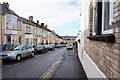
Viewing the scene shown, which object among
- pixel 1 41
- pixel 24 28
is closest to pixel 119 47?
pixel 1 41

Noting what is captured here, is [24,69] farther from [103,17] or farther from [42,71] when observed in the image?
[103,17]

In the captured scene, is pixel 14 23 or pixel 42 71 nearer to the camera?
pixel 42 71

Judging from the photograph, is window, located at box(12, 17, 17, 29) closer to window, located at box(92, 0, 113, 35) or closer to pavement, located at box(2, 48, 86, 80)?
pavement, located at box(2, 48, 86, 80)

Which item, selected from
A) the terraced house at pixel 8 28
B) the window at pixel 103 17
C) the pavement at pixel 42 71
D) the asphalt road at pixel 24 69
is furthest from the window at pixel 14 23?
the window at pixel 103 17

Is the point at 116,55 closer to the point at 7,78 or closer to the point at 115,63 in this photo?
the point at 115,63

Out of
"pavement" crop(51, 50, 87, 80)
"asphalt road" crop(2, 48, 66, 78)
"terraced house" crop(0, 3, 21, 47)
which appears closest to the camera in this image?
"pavement" crop(51, 50, 87, 80)

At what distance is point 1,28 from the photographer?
1733 cm

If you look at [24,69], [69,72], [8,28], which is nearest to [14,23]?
[8,28]

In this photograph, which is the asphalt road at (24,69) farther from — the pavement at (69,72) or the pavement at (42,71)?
the pavement at (69,72)

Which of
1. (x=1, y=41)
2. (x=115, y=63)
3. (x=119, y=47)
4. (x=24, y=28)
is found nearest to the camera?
(x=119, y=47)

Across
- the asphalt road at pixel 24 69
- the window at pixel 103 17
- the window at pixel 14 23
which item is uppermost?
the window at pixel 14 23

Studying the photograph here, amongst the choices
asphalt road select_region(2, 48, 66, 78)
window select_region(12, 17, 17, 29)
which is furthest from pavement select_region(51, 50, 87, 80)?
window select_region(12, 17, 17, 29)

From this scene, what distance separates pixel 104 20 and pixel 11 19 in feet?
63.1

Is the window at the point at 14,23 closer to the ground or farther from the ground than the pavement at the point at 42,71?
farther from the ground
